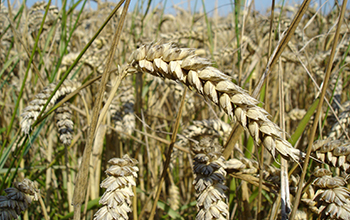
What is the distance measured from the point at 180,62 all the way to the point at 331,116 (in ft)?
3.94

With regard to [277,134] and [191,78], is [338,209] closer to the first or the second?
[277,134]

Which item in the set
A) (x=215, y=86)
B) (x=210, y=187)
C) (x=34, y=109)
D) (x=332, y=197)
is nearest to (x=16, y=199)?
(x=34, y=109)

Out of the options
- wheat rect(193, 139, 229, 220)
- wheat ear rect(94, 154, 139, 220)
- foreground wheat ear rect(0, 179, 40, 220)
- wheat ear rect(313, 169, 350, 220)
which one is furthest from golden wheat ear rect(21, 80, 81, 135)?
wheat ear rect(313, 169, 350, 220)

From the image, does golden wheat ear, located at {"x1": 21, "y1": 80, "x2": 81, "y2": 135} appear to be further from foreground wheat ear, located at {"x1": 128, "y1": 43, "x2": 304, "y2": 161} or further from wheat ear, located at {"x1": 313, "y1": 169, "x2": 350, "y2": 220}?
wheat ear, located at {"x1": 313, "y1": 169, "x2": 350, "y2": 220}

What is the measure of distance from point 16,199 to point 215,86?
674mm

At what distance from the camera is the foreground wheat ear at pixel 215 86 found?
430 millimetres

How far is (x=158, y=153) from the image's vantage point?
1710 millimetres

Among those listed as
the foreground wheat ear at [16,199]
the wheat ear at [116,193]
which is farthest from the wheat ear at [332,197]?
the foreground wheat ear at [16,199]

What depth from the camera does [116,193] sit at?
640 millimetres

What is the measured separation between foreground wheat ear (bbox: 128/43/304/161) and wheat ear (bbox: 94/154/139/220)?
28 cm

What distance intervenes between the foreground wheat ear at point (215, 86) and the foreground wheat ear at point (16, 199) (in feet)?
1.67

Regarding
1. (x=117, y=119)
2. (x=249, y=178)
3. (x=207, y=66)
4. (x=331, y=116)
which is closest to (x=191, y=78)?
(x=207, y=66)

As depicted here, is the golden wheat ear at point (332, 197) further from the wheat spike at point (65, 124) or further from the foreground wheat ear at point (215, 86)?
the wheat spike at point (65, 124)

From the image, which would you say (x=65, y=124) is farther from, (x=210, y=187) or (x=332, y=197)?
(x=332, y=197)
